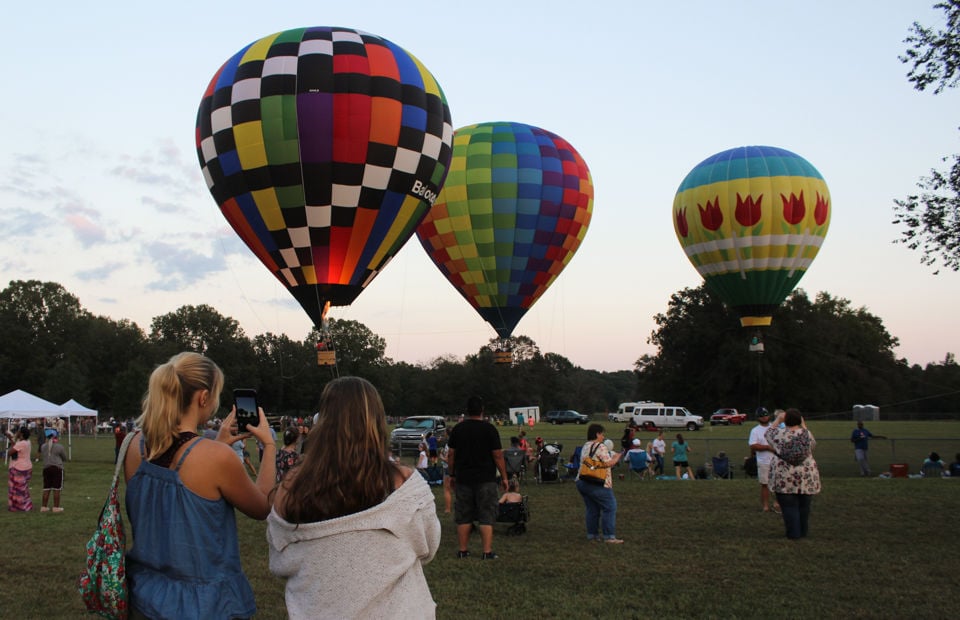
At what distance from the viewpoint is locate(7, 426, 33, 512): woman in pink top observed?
1293cm

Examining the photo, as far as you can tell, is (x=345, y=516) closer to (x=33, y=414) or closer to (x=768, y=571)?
(x=768, y=571)

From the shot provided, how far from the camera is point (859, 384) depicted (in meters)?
63.5

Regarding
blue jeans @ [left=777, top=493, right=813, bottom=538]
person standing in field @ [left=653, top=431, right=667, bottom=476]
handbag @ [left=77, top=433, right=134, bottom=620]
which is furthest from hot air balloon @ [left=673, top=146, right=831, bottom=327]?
handbag @ [left=77, top=433, right=134, bottom=620]

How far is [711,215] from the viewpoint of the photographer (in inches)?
1016

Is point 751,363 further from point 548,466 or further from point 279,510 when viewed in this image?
point 279,510

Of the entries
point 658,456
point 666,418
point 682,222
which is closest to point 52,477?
point 658,456

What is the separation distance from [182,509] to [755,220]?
24248 mm

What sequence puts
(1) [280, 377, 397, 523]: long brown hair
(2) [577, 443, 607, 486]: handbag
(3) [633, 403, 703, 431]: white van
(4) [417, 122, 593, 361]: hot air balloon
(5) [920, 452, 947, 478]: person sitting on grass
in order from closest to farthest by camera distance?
(1) [280, 377, 397, 523]: long brown hair
(2) [577, 443, 607, 486]: handbag
(5) [920, 452, 947, 478]: person sitting on grass
(4) [417, 122, 593, 361]: hot air balloon
(3) [633, 403, 703, 431]: white van

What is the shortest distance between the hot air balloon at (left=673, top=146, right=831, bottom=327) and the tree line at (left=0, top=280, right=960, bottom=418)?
29.2 meters

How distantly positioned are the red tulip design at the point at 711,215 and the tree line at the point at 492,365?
30.4 meters

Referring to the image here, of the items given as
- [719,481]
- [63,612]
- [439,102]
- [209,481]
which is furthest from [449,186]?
[209,481]

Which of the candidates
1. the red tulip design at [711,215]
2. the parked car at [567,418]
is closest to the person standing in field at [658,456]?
the red tulip design at [711,215]

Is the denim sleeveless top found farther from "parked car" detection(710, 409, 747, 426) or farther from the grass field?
"parked car" detection(710, 409, 747, 426)

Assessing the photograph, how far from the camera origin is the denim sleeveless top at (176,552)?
273 centimetres
